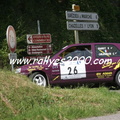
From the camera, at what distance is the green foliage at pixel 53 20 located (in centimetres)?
1574

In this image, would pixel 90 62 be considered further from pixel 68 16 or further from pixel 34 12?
pixel 34 12

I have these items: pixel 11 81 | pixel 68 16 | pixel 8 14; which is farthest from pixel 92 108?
pixel 8 14

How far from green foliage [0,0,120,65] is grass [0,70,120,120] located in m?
8.04

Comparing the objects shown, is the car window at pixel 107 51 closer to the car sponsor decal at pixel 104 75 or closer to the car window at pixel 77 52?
the car window at pixel 77 52

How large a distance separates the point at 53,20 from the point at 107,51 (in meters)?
8.93

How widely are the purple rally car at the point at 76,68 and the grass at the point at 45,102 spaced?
2.44 metres

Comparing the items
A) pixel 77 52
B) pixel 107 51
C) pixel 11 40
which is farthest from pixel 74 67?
pixel 11 40

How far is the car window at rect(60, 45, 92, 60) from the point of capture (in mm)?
9703

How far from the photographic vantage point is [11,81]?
21.2 feet

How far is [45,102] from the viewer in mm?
6246

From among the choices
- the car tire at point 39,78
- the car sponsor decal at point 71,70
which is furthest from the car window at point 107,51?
the car tire at point 39,78

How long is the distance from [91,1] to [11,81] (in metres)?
14.1

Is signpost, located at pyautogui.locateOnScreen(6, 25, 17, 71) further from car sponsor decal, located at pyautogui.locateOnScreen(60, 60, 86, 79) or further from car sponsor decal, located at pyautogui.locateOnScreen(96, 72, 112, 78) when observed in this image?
car sponsor decal, located at pyautogui.locateOnScreen(96, 72, 112, 78)

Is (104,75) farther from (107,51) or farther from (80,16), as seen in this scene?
(80,16)
